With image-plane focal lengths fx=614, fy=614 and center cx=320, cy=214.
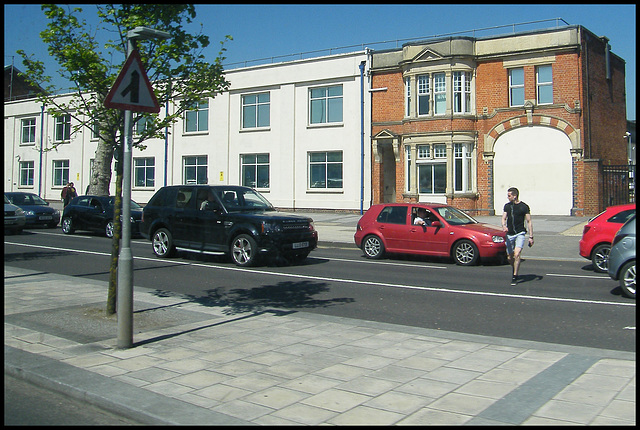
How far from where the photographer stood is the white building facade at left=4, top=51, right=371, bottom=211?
106ft

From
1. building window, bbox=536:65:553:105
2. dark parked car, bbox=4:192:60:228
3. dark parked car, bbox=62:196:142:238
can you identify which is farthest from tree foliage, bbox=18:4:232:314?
A: building window, bbox=536:65:553:105

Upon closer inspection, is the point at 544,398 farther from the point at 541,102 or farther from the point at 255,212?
the point at 541,102

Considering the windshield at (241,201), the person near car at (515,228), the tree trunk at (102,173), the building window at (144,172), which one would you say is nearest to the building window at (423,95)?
the tree trunk at (102,173)

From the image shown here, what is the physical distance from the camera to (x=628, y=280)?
973 cm

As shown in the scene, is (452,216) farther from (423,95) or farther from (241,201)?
(423,95)

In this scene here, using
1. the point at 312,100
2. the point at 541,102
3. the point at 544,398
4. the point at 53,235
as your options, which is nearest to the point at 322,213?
the point at 312,100

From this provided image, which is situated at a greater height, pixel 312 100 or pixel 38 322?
pixel 312 100

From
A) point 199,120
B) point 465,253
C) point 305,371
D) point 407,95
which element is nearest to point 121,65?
point 305,371

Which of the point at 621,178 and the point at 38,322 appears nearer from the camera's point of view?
the point at 38,322

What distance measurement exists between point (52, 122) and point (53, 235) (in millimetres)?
27077

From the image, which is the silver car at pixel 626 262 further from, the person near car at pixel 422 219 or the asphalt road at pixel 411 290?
the person near car at pixel 422 219

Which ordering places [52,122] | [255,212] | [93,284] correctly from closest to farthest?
[93,284], [255,212], [52,122]

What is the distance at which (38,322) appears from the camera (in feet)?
25.2

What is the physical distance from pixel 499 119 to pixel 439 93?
310 cm
